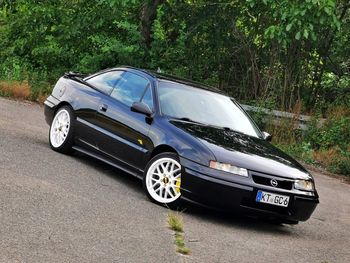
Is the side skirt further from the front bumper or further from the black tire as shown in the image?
the front bumper

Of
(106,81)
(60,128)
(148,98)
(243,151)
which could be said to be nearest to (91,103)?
(106,81)

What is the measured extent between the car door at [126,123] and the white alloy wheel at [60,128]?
2.48 ft

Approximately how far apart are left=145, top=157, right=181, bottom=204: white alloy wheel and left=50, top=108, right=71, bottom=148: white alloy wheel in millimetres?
2071

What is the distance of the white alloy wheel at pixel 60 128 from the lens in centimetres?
869

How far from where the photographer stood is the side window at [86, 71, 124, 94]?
333 inches

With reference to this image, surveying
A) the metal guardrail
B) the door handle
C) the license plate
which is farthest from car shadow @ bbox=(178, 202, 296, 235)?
the metal guardrail

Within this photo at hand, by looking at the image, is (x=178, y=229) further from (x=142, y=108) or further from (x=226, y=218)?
(x=142, y=108)

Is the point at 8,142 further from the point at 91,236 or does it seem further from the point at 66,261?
the point at 66,261

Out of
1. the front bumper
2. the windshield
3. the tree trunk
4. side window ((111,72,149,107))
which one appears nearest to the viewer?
the front bumper

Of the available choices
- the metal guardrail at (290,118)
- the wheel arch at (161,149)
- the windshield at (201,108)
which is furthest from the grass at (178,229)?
the metal guardrail at (290,118)

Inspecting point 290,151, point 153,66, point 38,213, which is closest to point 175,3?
point 153,66

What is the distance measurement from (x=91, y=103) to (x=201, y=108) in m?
1.56

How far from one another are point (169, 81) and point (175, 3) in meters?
10.3

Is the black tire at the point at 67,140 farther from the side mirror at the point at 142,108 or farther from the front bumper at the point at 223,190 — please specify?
the front bumper at the point at 223,190
